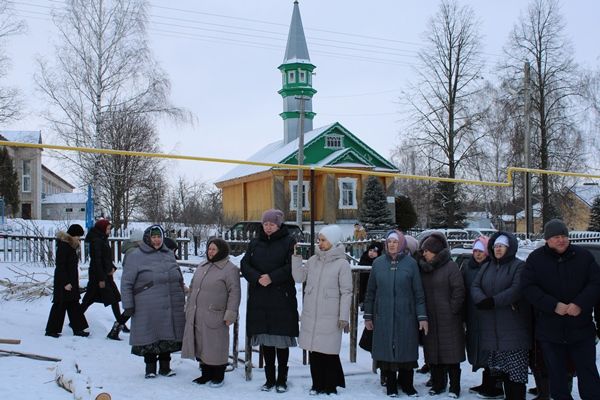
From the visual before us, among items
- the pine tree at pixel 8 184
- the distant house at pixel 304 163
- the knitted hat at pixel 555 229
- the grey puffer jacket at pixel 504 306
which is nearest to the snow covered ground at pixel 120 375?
the grey puffer jacket at pixel 504 306

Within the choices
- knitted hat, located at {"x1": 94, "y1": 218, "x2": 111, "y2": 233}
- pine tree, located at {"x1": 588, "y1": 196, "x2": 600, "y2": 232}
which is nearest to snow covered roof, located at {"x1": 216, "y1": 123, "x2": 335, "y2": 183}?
pine tree, located at {"x1": 588, "y1": 196, "x2": 600, "y2": 232}

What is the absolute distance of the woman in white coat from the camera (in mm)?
5770

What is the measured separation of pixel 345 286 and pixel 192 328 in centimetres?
162

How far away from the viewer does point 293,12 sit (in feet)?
135

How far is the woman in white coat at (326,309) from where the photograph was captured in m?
5.77

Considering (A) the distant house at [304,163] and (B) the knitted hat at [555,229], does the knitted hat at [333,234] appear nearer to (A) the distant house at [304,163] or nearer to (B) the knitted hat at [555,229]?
(B) the knitted hat at [555,229]

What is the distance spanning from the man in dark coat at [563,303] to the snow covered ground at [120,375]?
3.26ft

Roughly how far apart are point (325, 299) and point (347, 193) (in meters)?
31.4

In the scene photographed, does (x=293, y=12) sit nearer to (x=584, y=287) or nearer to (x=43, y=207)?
(x=584, y=287)

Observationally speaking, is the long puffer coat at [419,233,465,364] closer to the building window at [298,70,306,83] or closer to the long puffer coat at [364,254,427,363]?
the long puffer coat at [364,254,427,363]

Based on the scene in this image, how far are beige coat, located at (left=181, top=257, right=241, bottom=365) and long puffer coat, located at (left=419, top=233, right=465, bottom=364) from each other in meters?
1.90

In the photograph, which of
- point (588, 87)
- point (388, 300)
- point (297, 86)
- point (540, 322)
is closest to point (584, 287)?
point (540, 322)

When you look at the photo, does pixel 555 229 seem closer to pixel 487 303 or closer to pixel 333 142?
pixel 487 303

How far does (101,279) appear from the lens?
842 cm
